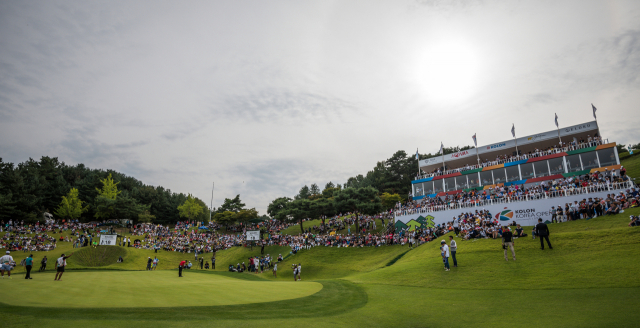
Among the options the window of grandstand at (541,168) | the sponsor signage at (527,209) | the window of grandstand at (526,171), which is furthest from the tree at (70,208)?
the window of grandstand at (541,168)

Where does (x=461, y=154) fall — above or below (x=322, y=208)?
above

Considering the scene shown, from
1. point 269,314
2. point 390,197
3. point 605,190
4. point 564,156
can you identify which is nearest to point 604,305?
point 269,314

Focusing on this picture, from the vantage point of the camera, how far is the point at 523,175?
41062mm

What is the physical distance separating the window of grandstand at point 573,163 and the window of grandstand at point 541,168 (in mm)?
2200

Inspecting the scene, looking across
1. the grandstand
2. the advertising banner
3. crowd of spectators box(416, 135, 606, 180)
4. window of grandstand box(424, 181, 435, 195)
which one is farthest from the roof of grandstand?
the advertising banner

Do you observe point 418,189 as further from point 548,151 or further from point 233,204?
point 233,204

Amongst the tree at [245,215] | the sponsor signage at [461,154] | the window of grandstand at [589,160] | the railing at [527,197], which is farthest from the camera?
the tree at [245,215]

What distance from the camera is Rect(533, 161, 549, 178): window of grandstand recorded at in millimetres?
39553

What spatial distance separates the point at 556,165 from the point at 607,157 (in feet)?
15.9

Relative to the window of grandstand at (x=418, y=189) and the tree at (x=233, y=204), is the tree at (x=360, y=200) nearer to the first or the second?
the window of grandstand at (x=418, y=189)

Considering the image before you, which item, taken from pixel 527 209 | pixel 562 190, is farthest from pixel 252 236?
pixel 562 190

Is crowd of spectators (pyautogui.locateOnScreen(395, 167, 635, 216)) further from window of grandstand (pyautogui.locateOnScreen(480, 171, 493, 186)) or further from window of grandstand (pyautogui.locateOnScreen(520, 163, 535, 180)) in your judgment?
window of grandstand (pyautogui.locateOnScreen(480, 171, 493, 186))

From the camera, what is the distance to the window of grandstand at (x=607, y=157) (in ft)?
119

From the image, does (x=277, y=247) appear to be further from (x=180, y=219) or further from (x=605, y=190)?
(x=180, y=219)
